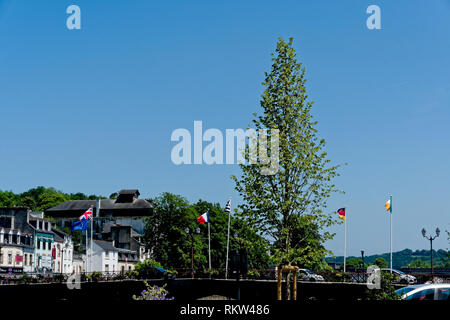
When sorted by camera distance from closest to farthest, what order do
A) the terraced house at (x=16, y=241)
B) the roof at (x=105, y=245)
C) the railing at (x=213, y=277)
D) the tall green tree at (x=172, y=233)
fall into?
the railing at (x=213, y=277), the terraced house at (x=16, y=241), the tall green tree at (x=172, y=233), the roof at (x=105, y=245)

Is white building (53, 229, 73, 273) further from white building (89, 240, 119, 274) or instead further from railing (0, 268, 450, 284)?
railing (0, 268, 450, 284)

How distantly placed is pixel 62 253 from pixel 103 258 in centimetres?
1023

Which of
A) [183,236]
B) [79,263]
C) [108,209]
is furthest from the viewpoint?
[108,209]

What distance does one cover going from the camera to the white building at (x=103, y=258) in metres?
111

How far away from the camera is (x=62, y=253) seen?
340 feet

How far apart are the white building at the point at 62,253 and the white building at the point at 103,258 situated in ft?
13.8

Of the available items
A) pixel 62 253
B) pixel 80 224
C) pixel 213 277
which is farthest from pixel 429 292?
pixel 62 253

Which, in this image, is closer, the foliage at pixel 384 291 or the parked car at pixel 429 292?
the parked car at pixel 429 292

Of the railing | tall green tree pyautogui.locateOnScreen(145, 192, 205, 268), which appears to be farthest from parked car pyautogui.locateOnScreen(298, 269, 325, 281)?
tall green tree pyautogui.locateOnScreen(145, 192, 205, 268)

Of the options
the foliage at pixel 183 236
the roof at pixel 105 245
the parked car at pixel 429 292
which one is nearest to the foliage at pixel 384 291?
the parked car at pixel 429 292

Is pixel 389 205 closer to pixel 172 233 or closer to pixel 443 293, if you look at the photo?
pixel 443 293

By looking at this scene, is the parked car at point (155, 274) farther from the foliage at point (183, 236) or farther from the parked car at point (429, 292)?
the parked car at point (429, 292)

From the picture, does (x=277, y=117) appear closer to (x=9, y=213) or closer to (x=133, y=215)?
(x=9, y=213)
